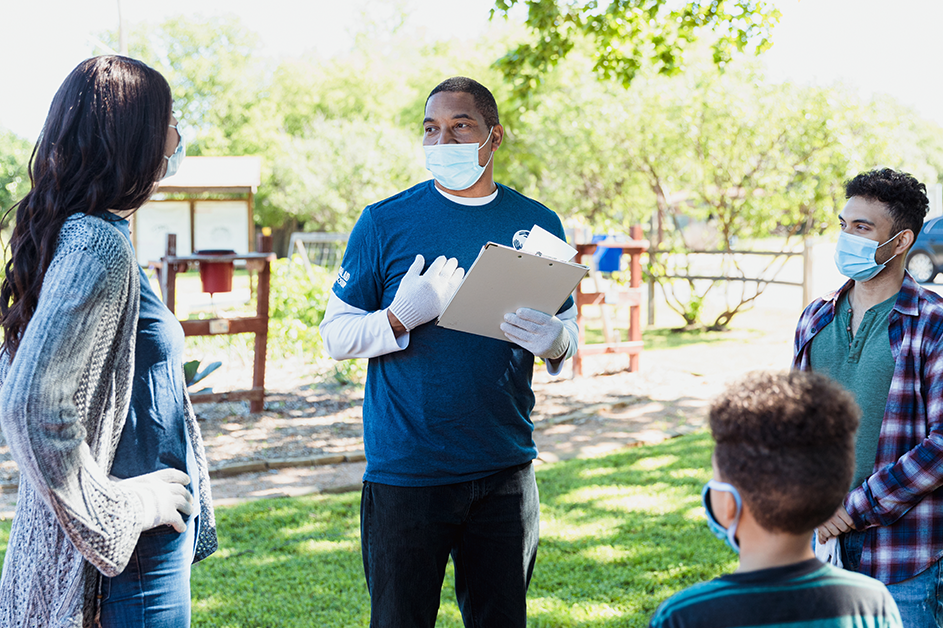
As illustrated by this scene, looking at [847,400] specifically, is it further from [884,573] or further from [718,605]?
[884,573]

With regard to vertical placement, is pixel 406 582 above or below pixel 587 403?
above

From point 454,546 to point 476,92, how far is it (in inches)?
57.1

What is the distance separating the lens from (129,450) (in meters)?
1.75

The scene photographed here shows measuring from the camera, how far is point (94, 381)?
162 centimetres

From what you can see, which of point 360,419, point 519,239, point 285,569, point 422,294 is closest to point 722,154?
point 360,419

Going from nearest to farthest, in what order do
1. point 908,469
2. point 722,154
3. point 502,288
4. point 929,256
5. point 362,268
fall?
1. point 908,469
2. point 502,288
3. point 362,268
4. point 722,154
5. point 929,256

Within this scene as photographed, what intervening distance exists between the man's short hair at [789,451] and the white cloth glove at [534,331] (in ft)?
3.19

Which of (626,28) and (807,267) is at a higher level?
(626,28)

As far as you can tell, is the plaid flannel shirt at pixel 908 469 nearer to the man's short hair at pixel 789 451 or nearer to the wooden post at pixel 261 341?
the man's short hair at pixel 789 451

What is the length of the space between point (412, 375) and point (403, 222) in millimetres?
473

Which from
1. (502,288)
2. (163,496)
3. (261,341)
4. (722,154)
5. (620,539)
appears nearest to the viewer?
(163,496)

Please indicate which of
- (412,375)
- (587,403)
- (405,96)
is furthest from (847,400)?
(405,96)

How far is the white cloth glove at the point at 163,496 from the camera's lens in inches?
66.3

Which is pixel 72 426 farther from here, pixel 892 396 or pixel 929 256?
pixel 929 256
